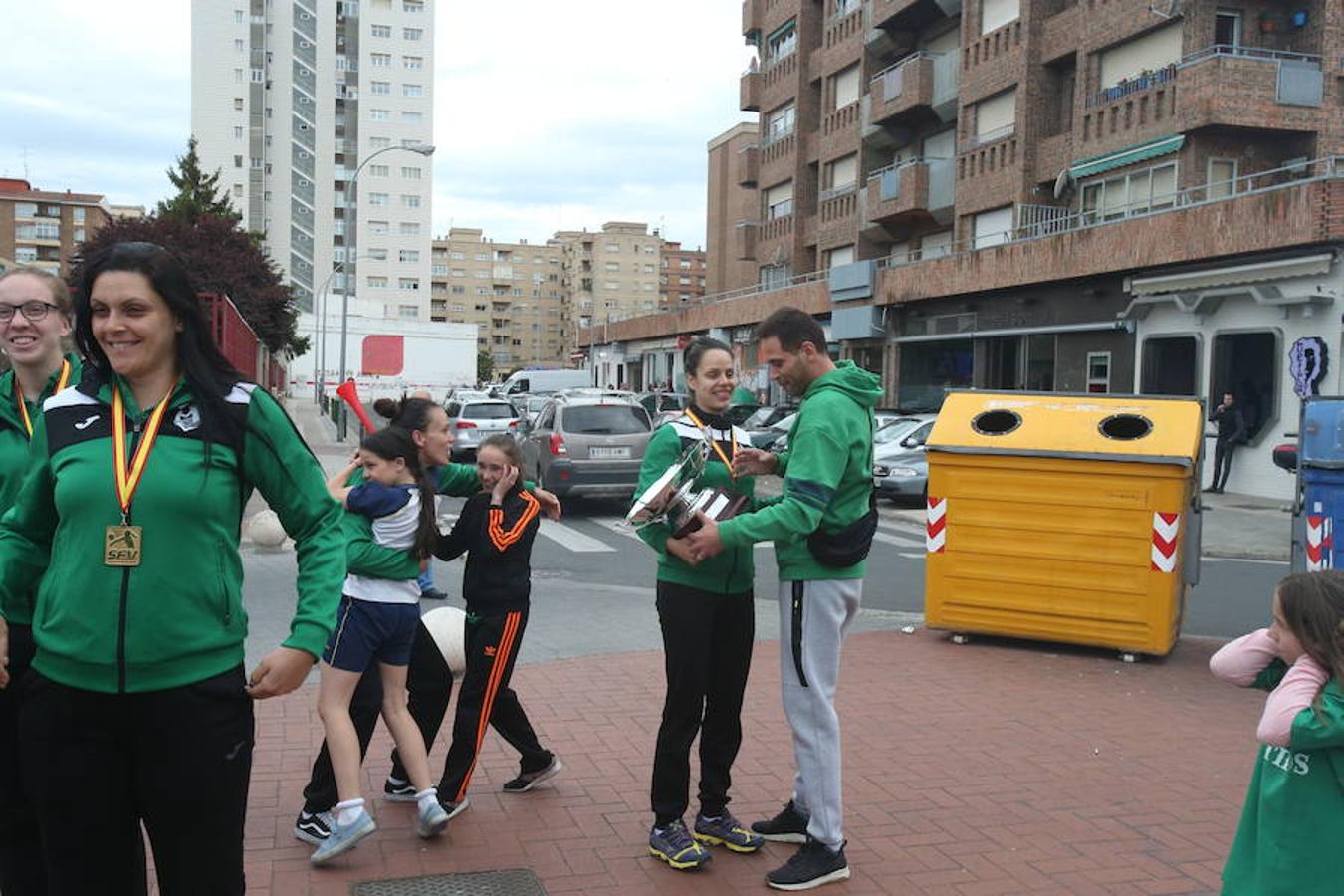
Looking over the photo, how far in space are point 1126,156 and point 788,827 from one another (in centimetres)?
2454

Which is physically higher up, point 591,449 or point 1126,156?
point 1126,156

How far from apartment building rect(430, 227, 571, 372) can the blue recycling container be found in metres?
148

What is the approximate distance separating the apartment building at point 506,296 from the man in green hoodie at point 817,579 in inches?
5942

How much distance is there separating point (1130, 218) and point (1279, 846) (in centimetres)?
2298

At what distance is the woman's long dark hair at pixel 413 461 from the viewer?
434cm

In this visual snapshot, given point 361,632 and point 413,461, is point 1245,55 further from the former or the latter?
point 361,632

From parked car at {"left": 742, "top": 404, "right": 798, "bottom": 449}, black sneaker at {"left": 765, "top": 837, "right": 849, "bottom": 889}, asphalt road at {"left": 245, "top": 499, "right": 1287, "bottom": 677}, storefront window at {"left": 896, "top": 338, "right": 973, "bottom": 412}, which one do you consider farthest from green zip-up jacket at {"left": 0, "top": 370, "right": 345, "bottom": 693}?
storefront window at {"left": 896, "top": 338, "right": 973, "bottom": 412}

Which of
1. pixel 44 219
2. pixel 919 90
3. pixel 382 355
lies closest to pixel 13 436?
pixel 919 90

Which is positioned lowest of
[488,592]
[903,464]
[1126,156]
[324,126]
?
[903,464]

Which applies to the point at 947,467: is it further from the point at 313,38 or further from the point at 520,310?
the point at 520,310

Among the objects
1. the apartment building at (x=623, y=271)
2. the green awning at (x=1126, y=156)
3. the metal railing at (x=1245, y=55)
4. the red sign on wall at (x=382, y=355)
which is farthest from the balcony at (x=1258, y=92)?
the apartment building at (x=623, y=271)

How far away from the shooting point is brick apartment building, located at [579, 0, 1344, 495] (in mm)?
21422

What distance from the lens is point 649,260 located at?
144375 millimetres

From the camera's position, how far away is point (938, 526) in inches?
325
